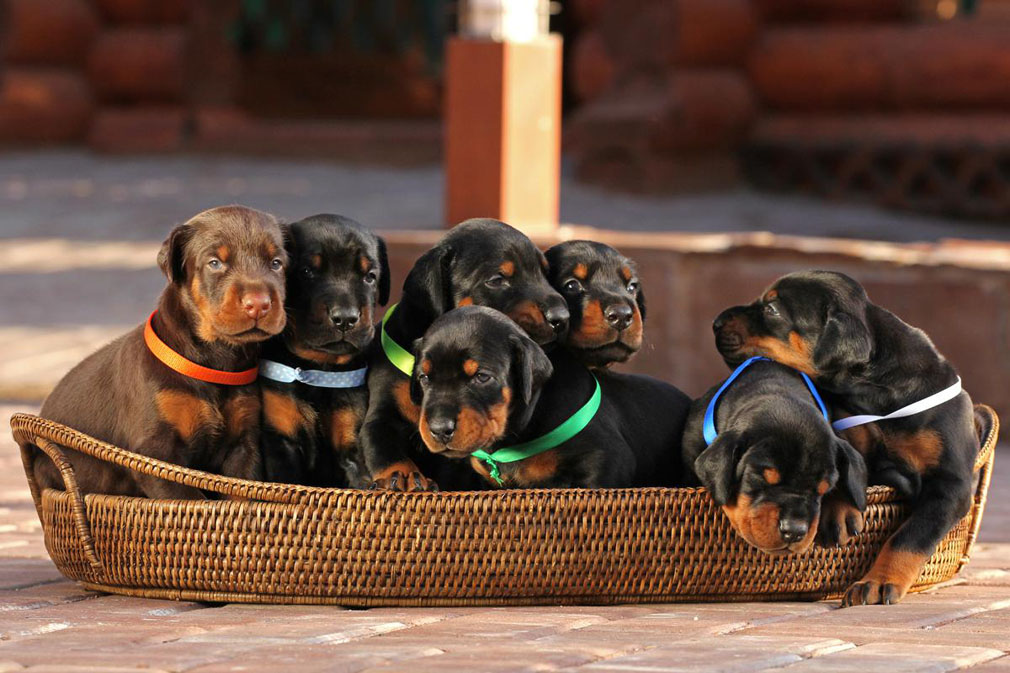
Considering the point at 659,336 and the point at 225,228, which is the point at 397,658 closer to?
the point at 225,228

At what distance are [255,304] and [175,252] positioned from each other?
11.5 inches

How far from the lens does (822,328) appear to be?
12.0 ft

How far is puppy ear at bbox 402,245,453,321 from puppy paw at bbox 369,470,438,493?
0.48m

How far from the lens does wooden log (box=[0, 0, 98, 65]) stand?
533 inches

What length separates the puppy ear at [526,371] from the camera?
11.0 ft

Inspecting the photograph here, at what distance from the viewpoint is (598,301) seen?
12.3ft

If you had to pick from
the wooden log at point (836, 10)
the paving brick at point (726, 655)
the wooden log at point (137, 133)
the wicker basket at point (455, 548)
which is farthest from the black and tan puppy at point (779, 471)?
the wooden log at point (137, 133)

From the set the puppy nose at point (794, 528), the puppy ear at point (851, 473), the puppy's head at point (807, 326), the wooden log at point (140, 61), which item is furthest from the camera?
the wooden log at point (140, 61)

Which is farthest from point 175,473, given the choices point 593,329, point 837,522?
point 837,522

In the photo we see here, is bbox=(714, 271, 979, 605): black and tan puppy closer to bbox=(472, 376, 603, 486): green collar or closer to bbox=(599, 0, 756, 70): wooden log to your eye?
bbox=(472, 376, 603, 486): green collar

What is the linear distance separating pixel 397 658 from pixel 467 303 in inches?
47.2

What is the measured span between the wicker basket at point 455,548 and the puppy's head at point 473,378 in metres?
0.15

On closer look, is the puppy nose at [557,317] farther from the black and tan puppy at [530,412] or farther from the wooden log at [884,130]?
the wooden log at [884,130]

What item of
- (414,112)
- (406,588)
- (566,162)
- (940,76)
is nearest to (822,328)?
(406,588)
